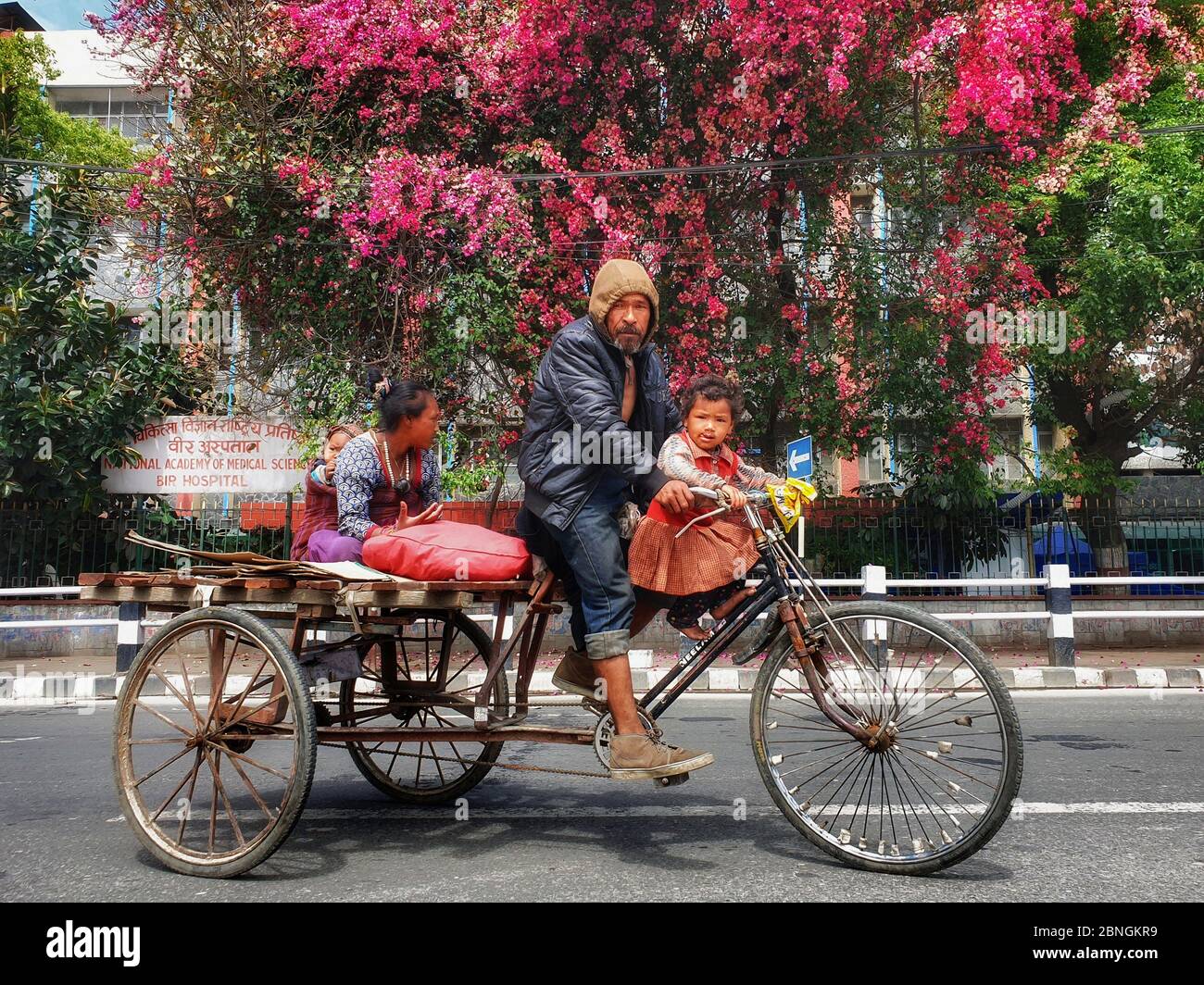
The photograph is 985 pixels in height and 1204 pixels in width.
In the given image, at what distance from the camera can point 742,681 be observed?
10.5 m

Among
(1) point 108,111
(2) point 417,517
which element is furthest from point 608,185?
(1) point 108,111

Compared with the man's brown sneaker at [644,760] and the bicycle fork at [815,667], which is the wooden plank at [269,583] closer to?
the man's brown sneaker at [644,760]

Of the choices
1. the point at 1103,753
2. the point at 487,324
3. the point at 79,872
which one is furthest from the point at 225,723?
the point at 487,324

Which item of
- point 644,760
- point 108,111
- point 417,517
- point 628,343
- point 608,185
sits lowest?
point 644,760

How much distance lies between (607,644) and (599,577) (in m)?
0.24

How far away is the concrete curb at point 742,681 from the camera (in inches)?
392

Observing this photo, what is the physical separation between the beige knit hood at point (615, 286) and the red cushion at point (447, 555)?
0.93 m

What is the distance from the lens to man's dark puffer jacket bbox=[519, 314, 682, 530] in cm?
370

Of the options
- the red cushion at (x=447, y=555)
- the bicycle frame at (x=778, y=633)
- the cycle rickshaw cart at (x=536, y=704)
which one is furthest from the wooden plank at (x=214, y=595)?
the bicycle frame at (x=778, y=633)

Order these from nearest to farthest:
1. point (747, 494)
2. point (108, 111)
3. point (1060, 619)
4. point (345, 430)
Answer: point (747, 494), point (345, 430), point (1060, 619), point (108, 111)

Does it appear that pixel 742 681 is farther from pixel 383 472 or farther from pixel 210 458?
pixel 210 458

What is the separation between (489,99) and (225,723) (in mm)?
10781

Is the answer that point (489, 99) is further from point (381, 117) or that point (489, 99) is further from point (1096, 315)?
point (1096, 315)
